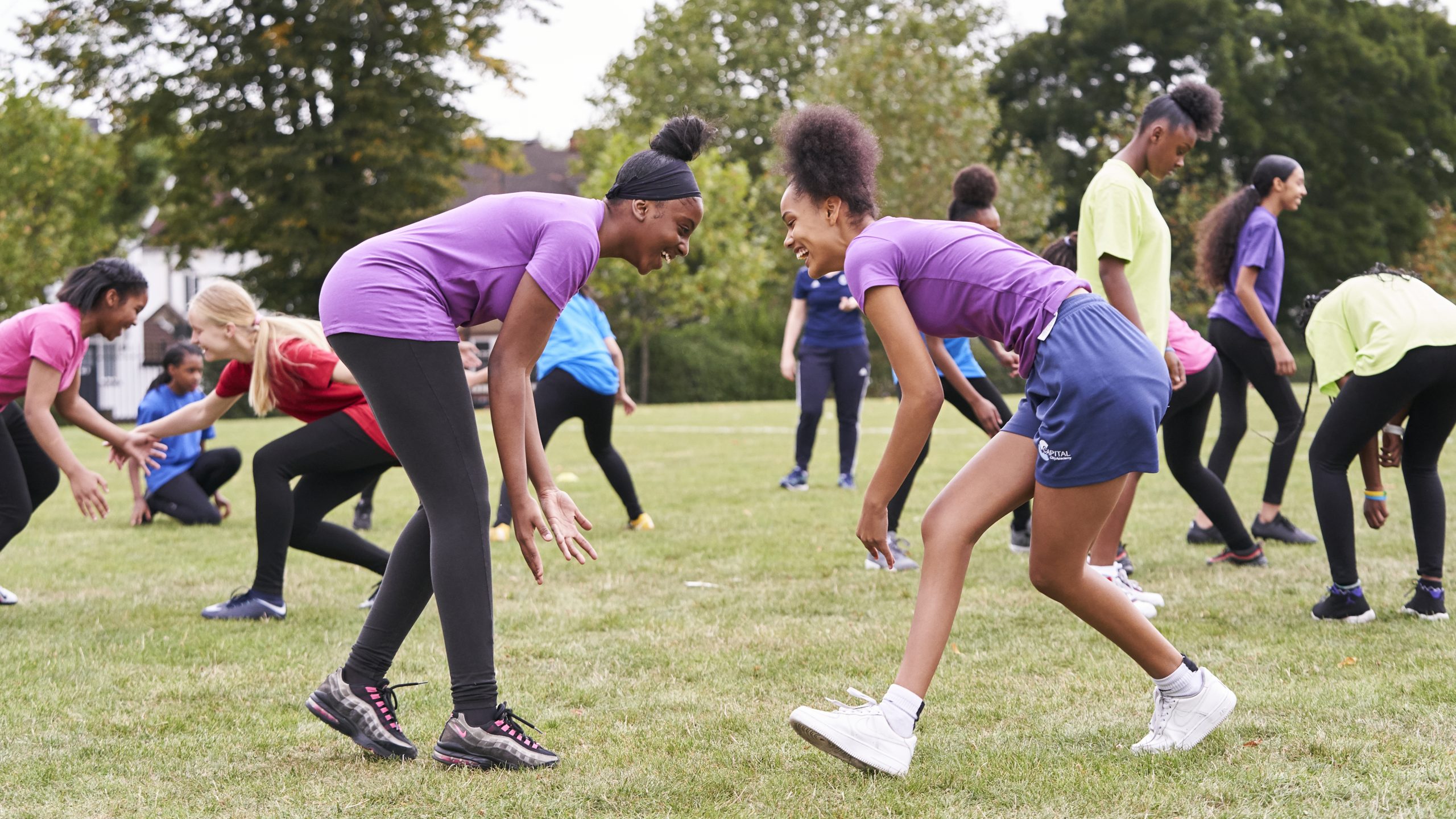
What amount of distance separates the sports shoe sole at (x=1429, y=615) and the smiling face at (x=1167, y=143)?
206 centimetres

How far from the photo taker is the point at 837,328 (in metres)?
10.0

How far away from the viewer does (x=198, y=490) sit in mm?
9531

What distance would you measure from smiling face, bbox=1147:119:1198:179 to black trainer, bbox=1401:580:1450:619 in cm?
199

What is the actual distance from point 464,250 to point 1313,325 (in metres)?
3.55

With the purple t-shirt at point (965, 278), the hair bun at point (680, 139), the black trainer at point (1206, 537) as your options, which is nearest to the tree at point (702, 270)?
the black trainer at point (1206, 537)

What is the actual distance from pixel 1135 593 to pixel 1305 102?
40.8m

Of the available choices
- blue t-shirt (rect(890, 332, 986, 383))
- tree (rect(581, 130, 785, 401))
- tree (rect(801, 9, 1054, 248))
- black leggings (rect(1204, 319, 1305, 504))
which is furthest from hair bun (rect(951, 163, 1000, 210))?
tree (rect(581, 130, 785, 401))

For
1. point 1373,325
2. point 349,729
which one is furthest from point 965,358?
point 349,729

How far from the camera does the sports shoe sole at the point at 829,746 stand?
10.5 feet

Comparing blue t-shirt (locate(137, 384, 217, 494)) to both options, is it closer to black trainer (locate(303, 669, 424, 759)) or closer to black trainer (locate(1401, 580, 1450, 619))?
black trainer (locate(303, 669, 424, 759))

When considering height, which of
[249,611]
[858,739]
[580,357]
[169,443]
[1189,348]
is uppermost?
[1189,348]

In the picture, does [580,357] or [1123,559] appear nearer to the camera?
[1123,559]

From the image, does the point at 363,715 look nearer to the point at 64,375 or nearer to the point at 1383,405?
the point at 64,375

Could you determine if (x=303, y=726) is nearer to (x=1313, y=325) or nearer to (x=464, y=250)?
(x=464, y=250)
